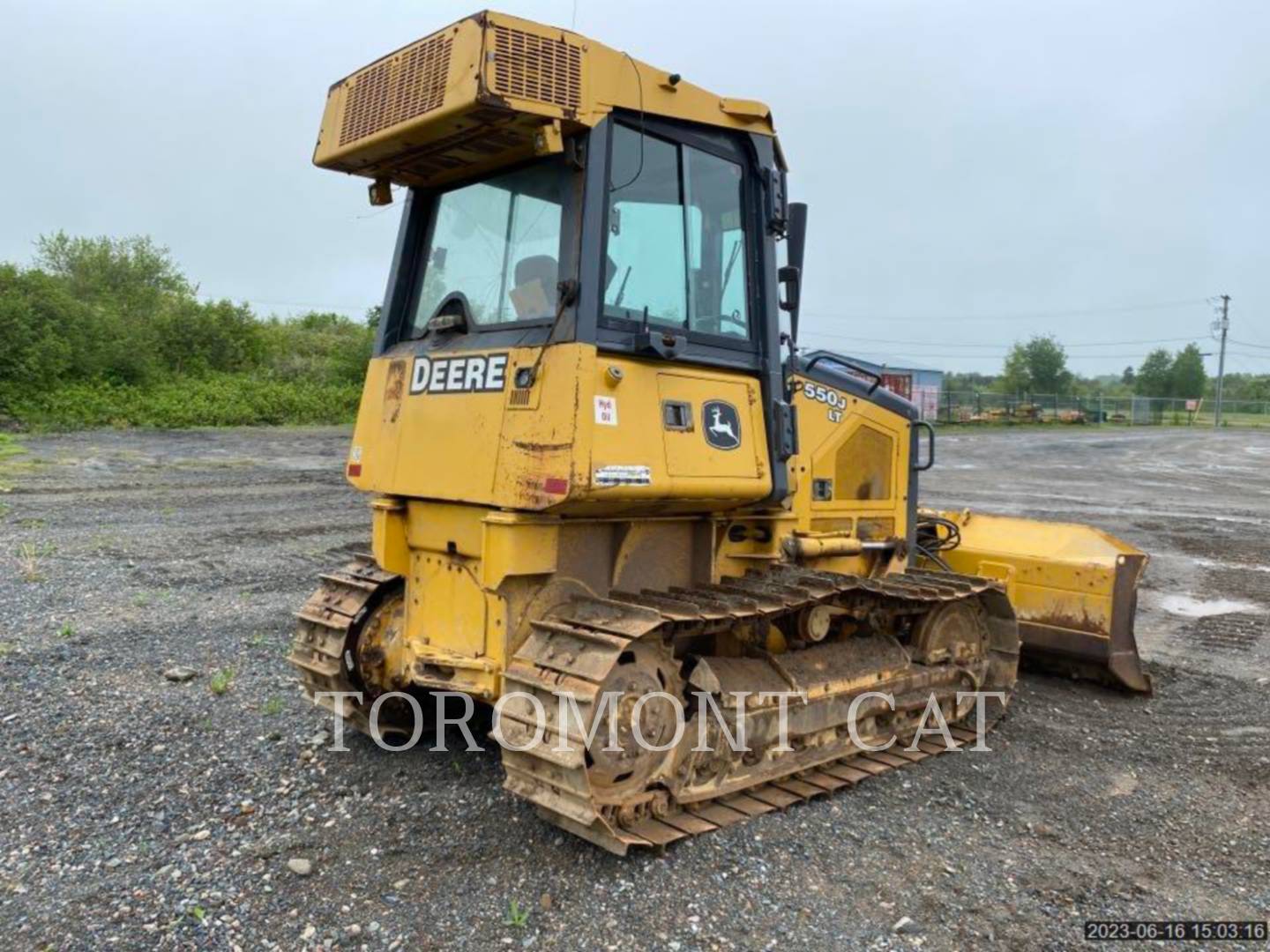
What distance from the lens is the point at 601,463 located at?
3.97m

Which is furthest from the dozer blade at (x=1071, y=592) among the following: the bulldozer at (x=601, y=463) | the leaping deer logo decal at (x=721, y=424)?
the leaping deer logo decal at (x=721, y=424)

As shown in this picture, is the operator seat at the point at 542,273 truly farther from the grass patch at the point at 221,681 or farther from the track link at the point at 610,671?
the grass patch at the point at 221,681

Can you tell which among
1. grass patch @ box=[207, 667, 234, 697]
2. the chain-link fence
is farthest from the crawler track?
the chain-link fence

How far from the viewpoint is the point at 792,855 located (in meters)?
4.13

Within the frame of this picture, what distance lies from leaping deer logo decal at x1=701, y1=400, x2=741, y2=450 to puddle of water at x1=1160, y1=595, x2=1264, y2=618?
636 cm

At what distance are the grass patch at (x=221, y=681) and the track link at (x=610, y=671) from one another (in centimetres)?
276

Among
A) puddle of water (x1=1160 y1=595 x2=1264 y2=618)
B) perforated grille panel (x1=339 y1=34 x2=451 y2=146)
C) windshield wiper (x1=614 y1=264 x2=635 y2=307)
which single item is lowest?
puddle of water (x1=1160 y1=595 x2=1264 y2=618)

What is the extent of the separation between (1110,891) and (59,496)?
13799mm

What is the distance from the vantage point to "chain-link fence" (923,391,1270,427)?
163ft

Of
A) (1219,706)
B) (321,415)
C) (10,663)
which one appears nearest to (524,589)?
(10,663)

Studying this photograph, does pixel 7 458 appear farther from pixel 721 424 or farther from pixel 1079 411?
pixel 1079 411

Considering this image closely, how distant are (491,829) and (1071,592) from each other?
4.33 metres

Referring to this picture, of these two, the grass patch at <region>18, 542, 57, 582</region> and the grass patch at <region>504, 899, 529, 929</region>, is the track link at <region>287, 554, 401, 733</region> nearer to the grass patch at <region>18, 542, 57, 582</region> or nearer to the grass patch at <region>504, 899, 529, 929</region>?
the grass patch at <region>504, 899, 529, 929</region>

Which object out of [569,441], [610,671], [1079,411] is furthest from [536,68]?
[1079,411]
